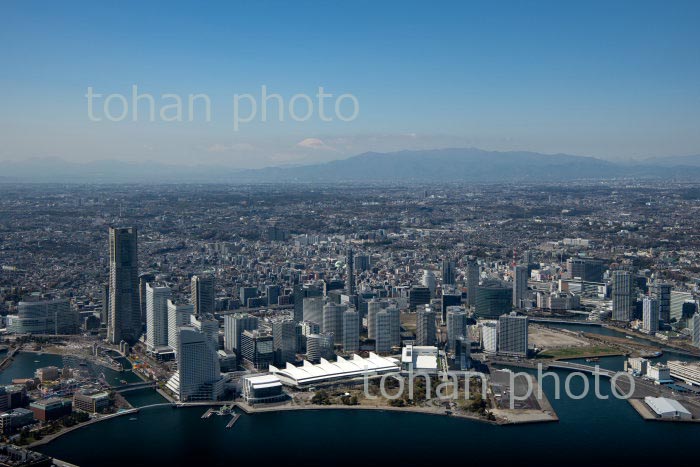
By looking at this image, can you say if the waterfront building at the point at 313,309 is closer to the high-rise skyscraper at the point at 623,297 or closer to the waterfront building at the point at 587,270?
the high-rise skyscraper at the point at 623,297

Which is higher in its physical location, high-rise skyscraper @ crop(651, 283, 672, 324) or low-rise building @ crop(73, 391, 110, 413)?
high-rise skyscraper @ crop(651, 283, 672, 324)

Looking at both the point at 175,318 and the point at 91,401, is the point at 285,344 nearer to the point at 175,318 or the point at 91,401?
the point at 175,318

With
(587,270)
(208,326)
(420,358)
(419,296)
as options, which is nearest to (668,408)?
(420,358)

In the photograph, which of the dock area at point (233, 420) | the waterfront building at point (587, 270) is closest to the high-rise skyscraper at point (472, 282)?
the waterfront building at point (587, 270)

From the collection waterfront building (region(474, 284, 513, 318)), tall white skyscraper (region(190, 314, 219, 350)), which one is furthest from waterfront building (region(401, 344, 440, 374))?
waterfront building (region(474, 284, 513, 318))

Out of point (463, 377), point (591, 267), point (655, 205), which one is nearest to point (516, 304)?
point (591, 267)

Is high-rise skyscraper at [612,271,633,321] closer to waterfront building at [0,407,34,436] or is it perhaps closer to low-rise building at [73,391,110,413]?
low-rise building at [73,391,110,413]
